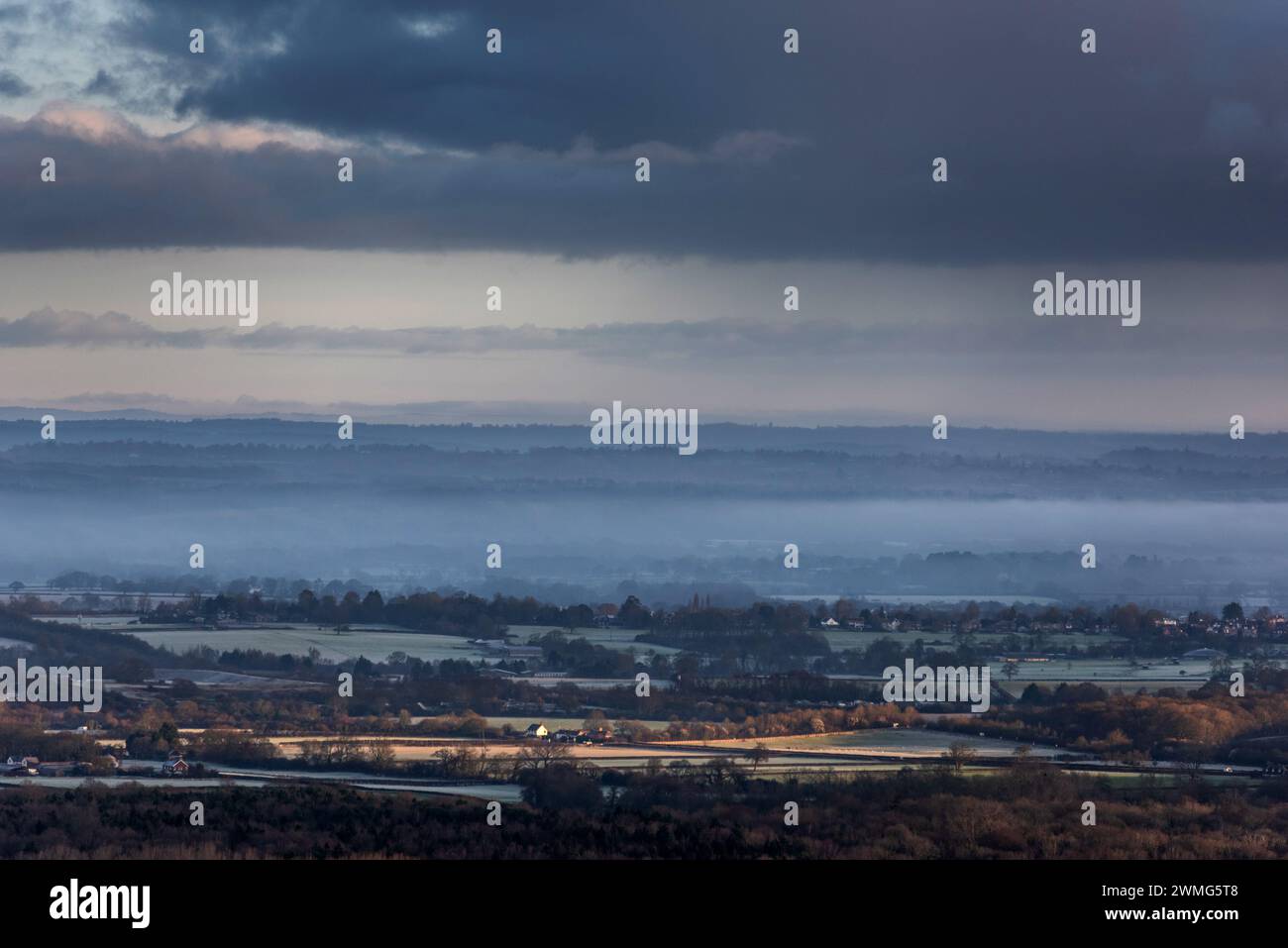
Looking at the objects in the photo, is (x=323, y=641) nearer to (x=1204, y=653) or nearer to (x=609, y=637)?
(x=609, y=637)

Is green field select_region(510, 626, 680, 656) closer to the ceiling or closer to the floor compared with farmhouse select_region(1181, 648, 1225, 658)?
closer to the ceiling

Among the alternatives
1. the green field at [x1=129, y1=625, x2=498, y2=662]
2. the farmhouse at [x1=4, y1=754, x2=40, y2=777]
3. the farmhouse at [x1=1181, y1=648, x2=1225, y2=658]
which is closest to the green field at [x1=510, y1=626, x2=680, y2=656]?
the green field at [x1=129, y1=625, x2=498, y2=662]

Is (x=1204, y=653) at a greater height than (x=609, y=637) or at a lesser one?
lesser

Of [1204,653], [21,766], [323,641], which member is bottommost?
[21,766]

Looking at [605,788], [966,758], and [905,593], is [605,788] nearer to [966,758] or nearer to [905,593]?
[966,758]

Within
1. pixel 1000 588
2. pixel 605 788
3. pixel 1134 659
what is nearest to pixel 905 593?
pixel 1000 588

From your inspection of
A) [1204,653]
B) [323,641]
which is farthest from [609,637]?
[1204,653]

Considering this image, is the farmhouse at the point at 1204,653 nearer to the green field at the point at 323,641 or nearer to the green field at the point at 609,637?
the green field at the point at 609,637

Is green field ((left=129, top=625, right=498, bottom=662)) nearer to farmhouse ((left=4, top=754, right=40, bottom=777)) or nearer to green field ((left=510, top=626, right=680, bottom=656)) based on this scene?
green field ((left=510, top=626, right=680, bottom=656))

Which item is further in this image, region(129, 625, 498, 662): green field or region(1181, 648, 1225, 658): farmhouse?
region(129, 625, 498, 662): green field

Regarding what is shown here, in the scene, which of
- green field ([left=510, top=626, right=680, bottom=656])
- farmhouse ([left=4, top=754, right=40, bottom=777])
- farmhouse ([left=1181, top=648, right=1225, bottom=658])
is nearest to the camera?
farmhouse ([left=4, top=754, right=40, bottom=777])

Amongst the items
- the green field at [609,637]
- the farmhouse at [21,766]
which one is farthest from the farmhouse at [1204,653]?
the farmhouse at [21,766]

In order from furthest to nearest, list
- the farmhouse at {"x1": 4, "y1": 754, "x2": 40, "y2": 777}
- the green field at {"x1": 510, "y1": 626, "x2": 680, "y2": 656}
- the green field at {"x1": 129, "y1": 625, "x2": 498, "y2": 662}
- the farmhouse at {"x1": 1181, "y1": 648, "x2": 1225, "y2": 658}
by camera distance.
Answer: the green field at {"x1": 510, "y1": 626, "x2": 680, "y2": 656}
the green field at {"x1": 129, "y1": 625, "x2": 498, "y2": 662}
the farmhouse at {"x1": 1181, "y1": 648, "x2": 1225, "y2": 658}
the farmhouse at {"x1": 4, "y1": 754, "x2": 40, "y2": 777}
